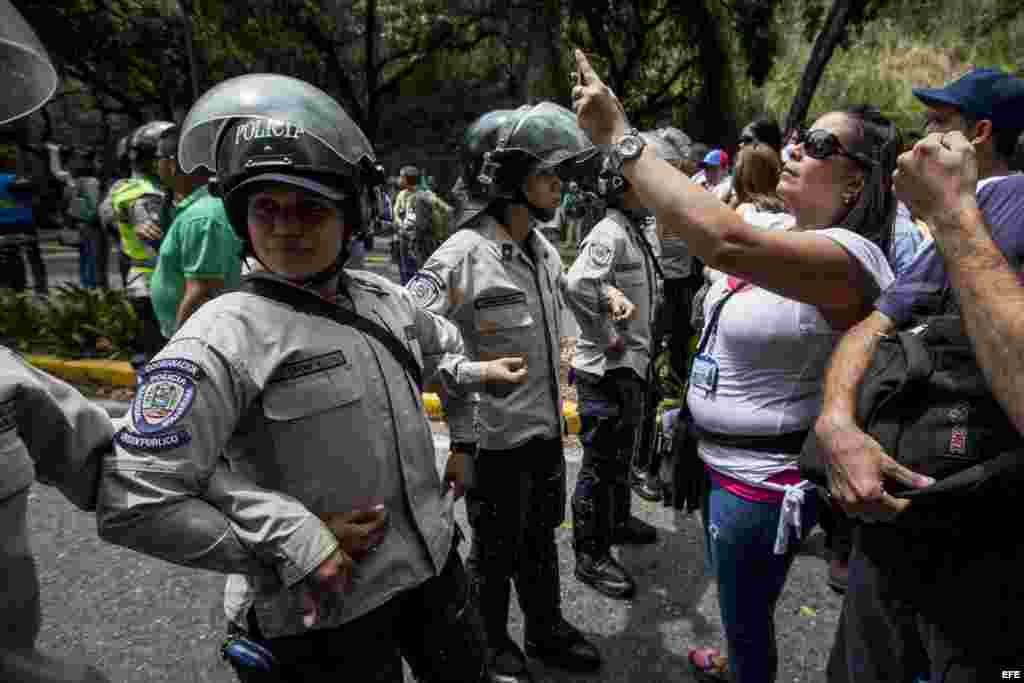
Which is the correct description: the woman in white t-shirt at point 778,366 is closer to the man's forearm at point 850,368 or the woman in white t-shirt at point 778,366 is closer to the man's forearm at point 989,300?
the man's forearm at point 850,368

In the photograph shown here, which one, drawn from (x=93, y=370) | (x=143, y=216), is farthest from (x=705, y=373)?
(x=93, y=370)

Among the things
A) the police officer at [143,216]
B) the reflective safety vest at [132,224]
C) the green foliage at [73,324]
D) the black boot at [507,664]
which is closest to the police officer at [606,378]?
the black boot at [507,664]

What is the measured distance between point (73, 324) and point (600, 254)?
579 centimetres

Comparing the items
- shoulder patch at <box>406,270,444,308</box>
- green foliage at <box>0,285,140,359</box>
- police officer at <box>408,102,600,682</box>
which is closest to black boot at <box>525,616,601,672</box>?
police officer at <box>408,102,600,682</box>

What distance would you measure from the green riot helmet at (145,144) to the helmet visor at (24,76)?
12.4 ft

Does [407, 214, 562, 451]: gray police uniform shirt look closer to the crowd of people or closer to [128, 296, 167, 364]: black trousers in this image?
the crowd of people

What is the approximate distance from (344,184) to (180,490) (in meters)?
0.74

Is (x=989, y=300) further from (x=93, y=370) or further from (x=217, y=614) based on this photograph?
(x=93, y=370)

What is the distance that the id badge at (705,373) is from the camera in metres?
2.10

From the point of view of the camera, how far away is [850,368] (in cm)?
159

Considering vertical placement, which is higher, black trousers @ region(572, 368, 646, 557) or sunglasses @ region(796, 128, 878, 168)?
sunglasses @ region(796, 128, 878, 168)

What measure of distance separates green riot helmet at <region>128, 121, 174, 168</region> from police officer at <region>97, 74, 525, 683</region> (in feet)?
11.2

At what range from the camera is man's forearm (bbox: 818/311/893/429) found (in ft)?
5.07

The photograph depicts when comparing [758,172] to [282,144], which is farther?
[758,172]
